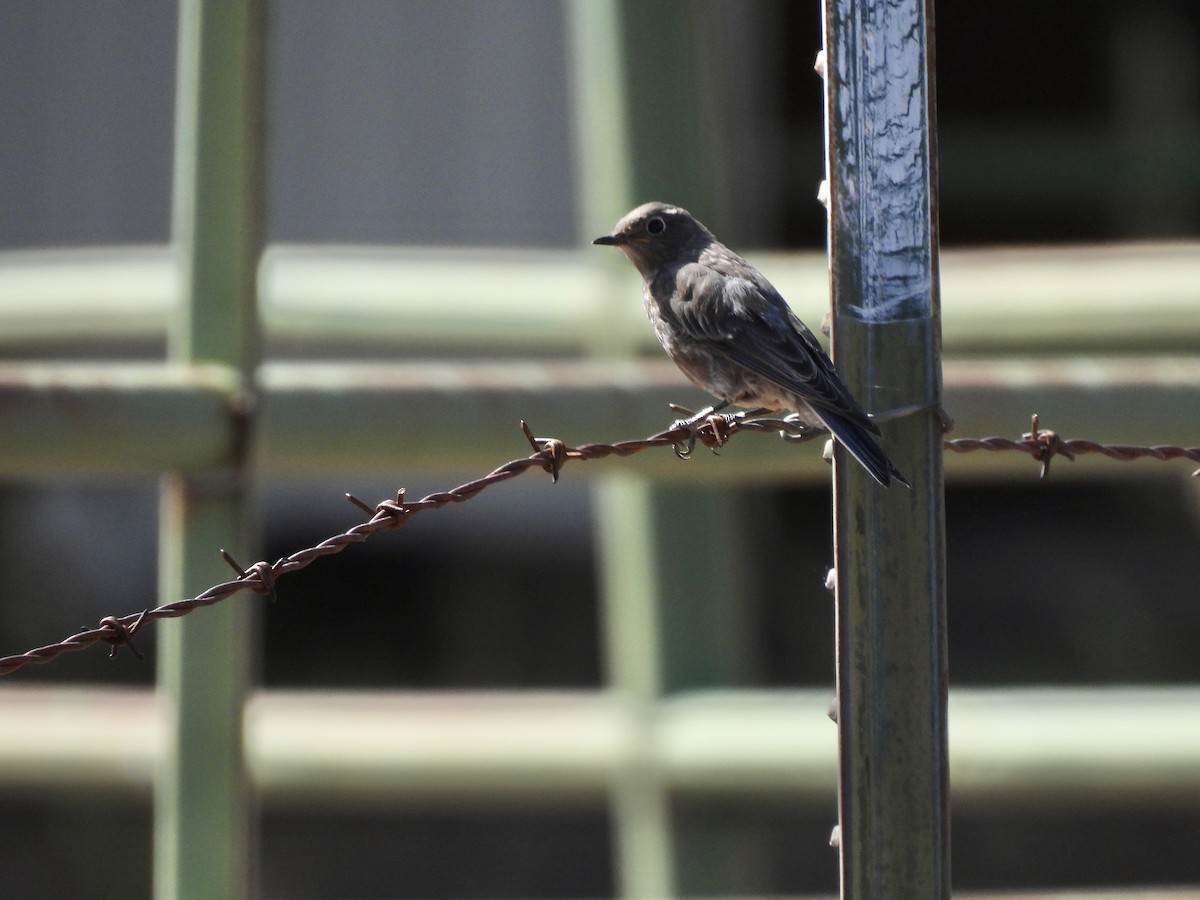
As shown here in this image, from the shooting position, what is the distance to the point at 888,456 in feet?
6.79

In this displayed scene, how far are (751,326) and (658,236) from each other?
792mm

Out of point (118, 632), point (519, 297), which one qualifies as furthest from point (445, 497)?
point (519, 297)

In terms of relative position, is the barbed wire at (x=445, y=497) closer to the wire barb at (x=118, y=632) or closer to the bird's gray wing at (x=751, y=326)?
the wire barb at (x=118, y=632)

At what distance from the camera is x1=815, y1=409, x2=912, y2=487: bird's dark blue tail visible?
80.0 inches

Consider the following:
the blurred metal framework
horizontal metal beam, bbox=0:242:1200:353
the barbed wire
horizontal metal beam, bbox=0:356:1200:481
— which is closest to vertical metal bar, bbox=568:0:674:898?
the blurred metal framework

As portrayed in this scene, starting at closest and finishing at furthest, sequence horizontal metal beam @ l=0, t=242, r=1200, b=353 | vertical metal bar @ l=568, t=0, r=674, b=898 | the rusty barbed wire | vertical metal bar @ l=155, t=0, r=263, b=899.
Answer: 1. the rusty barbed wire
2. vertical metal bar @ l=155, t=0, r=263, b=899
3. vertical metal bar @ l=568, t=0, r=674, b=898
4. horizontal metal beam @ l=0, t=242, r=1200, b=353

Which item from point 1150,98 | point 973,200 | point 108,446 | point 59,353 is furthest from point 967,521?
point 108,446

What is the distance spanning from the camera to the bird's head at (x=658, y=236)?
397cm

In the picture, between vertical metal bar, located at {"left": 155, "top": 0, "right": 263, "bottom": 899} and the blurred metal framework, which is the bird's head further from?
vertical metal bar, located at {"left": 155, "top": 0, "right": 263, "bottom": 899}

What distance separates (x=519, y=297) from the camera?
6.18 m

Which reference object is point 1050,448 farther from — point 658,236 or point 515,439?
point 658,236

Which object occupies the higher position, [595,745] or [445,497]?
[445,497]

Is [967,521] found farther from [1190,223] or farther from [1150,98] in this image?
[1150,98]

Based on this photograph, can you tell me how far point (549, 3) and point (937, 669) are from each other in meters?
6.14
